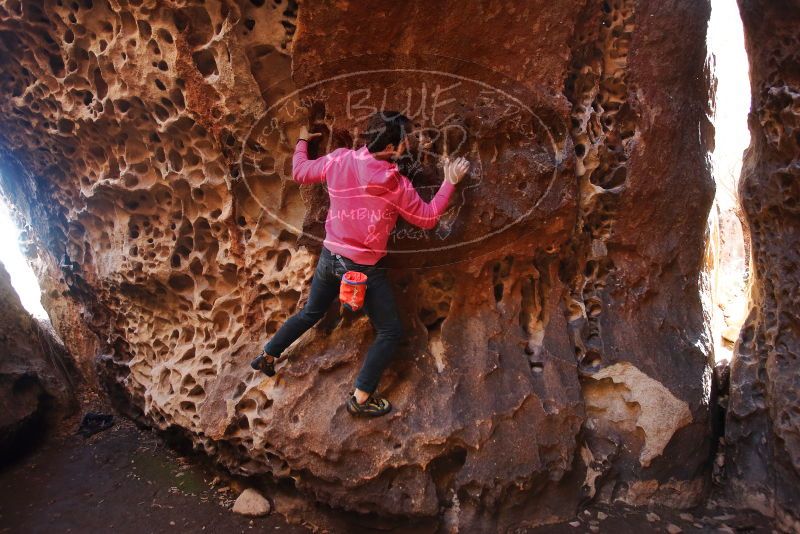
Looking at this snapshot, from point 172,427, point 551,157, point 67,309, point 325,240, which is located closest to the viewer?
point 325,240

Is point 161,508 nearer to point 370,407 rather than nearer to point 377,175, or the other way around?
point 370,407

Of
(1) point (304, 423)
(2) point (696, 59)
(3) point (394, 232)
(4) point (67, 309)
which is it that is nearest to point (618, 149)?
(2) point (696, 59)

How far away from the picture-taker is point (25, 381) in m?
3.61

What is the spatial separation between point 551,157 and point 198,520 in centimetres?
267

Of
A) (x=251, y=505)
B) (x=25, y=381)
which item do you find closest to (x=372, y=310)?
(x=251, y=505)

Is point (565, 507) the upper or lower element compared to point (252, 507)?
upper

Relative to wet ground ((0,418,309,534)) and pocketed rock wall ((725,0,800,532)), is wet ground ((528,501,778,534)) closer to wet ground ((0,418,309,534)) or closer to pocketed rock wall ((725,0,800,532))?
pocketed rock wall ((725,0,800,532))

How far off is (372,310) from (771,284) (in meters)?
2.33

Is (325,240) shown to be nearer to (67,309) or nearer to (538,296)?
(538,296)

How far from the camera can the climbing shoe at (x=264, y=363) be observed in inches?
Result: 111

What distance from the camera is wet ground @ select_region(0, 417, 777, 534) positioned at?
2.85 meters

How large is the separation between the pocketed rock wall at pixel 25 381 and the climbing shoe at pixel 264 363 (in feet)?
5.91

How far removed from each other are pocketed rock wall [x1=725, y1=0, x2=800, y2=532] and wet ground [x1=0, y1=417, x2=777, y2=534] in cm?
26

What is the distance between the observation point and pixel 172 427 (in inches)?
134
